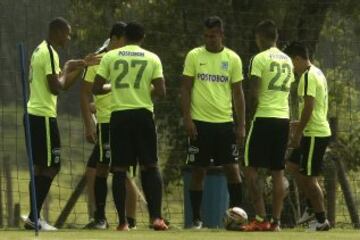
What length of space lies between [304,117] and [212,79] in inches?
46.3

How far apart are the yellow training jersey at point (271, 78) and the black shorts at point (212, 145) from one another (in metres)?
0.43

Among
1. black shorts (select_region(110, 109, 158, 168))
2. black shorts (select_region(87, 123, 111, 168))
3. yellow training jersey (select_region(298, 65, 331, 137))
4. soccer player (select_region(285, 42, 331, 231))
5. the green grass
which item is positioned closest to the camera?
the green grass

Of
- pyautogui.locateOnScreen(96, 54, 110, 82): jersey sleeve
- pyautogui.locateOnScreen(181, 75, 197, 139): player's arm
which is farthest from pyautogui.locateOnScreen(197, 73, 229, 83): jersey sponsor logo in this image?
pyautogui.locateOnScreen(96, 54, 110, 82): jersey sleeve

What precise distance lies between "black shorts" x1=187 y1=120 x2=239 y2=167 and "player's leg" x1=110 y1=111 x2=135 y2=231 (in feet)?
3.91

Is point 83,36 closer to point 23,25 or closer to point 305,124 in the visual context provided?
point 23,25

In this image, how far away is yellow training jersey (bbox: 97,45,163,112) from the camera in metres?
14.0

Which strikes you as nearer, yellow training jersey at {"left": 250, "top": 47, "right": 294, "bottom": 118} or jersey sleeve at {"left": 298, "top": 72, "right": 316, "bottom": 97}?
yellow training jersey at {"left": 250, "top": 47, "right": 294, "bottom": 118}

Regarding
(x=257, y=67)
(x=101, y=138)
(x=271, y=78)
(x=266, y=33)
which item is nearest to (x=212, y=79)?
(x=257, y=67)

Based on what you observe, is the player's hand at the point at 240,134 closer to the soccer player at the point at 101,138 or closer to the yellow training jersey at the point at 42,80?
the soccer player at the point at 101,138

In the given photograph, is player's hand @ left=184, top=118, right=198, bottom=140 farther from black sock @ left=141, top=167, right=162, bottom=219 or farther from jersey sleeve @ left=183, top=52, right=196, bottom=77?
black sock @ left=141, top=167, right=162, bottom=219

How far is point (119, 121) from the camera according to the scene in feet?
46.0

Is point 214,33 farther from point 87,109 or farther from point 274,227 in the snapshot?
point 274,227

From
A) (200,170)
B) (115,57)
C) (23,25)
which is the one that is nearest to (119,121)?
(115,57)

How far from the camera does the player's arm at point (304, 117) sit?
Answer: 604 inches
